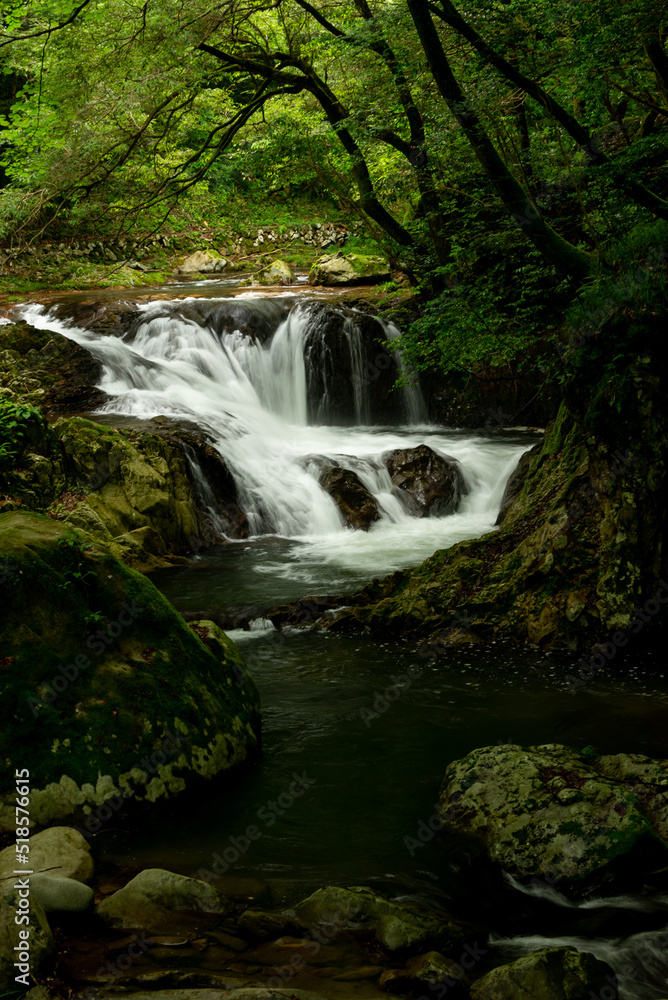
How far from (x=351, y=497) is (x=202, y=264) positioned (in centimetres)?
1456

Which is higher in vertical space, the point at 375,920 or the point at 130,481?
the point at 130,481

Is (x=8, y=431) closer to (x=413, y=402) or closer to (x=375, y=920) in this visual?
(x=375, y=920)

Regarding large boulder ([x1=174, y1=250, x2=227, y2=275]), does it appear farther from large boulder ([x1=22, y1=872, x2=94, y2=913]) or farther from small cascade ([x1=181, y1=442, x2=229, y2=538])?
large boulder ([x1=22, y1=872, x2=94, y2=913])

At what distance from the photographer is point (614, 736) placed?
515cm

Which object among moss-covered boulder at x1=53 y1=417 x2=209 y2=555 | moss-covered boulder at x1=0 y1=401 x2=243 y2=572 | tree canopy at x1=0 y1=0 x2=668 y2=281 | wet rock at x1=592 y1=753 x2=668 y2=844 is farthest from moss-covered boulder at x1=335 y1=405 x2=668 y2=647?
moss-covered boulder at x1=53 y1=417 x2=209 y2=555

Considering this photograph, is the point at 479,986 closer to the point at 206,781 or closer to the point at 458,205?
the point at 206,781

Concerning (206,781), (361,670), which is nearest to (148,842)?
(206,781)

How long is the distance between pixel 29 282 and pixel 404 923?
1899cm

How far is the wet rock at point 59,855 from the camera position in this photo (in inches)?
124

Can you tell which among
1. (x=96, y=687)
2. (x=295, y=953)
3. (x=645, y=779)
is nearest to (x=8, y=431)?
(x=96, y=687)

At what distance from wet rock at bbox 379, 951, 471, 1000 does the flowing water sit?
45cm

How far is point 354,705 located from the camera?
19.4 ft

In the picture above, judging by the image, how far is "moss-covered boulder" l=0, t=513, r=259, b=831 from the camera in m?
3.91

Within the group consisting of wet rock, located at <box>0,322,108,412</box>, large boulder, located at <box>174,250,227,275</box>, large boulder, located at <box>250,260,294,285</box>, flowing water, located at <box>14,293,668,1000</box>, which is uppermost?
large boulder, located at <box>174,250,227,275</box>
